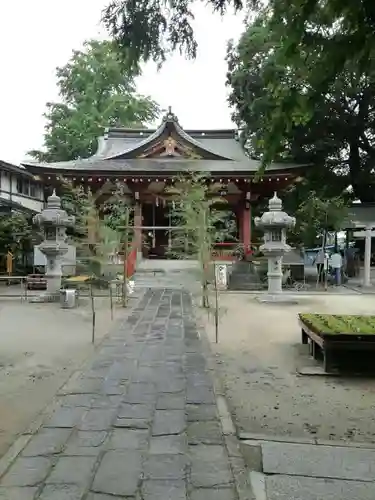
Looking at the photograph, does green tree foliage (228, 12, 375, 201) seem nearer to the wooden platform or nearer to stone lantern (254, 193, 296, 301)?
stone lantern (254, 193, 296, 301)

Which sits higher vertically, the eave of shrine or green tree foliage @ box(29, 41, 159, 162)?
green tree foliage @ box(29, 41, 159, 162)

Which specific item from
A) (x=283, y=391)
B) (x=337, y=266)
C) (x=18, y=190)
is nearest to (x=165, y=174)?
(x=337, y=266)

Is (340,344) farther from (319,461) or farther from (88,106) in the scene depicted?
(88,106)

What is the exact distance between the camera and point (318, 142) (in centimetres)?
2380

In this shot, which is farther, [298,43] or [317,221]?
[317,221]

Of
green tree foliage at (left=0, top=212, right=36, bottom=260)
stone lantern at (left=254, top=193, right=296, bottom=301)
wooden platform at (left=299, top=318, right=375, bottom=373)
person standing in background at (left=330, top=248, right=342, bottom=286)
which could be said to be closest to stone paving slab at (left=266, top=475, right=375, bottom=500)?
wooden platform at (left=299, top=318, right=375, bottom=373)

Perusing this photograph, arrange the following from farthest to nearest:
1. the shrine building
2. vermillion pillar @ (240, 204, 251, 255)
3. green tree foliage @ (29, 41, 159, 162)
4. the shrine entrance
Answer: green tree foliage @ (29, 41, 159, 162) < the shrine entrance < vermillion pillar @ (240, 204, 251, 255) < the shrine building

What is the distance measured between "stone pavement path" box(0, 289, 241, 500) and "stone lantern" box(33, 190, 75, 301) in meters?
7.94

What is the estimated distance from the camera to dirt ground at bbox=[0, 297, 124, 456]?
4.50 meters

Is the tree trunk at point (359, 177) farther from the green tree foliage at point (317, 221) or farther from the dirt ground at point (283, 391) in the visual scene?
the dirt ground at point (283, 391)

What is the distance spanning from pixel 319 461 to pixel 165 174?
1629 cm

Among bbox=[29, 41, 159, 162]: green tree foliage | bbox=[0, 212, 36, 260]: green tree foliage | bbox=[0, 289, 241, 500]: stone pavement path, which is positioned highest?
bbox=[29, 41, 159, 162]: green tree foliage

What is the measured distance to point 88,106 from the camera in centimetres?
3234

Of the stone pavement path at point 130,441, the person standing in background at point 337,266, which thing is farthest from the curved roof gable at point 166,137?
the stone pavement path at point 130,441
